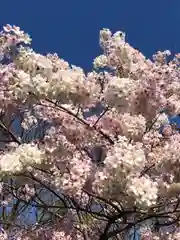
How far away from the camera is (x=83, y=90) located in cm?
481

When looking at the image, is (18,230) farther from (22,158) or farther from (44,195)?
(44,195)

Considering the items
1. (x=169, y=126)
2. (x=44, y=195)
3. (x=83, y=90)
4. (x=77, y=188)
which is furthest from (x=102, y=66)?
(x=44, y=195)

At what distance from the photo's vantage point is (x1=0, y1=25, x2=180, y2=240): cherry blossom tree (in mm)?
4102

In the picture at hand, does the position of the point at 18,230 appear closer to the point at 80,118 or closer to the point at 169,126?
the point at 80,118

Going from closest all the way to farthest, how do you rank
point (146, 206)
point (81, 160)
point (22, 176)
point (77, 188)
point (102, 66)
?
1. point (146, 206)
2. point (77, 188)
3. point (81, 160)
4. point (22, 176)
5. point (102, 66)

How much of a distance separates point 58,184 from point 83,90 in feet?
3.19

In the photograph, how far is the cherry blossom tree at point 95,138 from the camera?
4102mm

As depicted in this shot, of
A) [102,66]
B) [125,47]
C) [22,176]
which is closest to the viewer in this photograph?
[22,176]

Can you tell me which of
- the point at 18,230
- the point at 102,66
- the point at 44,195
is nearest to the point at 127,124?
the point at 102,66

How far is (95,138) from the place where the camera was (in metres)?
5.34

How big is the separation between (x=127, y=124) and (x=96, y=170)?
0.80 meters

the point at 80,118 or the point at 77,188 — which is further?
the point at 80,118

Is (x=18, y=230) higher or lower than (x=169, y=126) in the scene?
lower

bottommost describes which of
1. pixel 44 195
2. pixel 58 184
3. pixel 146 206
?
pixel 146 206
